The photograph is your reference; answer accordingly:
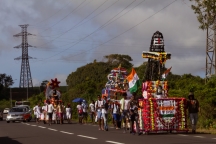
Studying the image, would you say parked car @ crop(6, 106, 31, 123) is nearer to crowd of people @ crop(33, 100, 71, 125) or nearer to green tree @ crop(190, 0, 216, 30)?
crowd of people @ crop(33, 100, 71, 125)

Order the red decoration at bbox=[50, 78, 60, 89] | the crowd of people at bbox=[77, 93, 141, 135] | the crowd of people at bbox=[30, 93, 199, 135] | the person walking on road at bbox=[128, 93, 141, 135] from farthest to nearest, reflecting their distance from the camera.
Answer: the red decoration at bbox=[50, 78, 60, 89] → the crowd of people at bbox=[30, 93, 199, 135] → the crowd of people at bbox=[77, 93, 141, 135] → the person walking on road at bbox=[128, 93, 141, 135]

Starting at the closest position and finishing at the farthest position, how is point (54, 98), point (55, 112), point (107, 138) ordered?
point (107, 138) → point (55, 112) → point (54, 98)

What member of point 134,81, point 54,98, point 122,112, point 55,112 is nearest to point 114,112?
point 122,112

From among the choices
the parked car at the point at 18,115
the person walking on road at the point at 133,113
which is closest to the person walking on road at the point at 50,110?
the parked car at the point at 18,115

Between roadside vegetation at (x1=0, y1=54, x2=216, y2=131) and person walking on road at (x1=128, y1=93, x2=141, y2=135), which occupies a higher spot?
roadside vegetation at (x1=0, y1=54, x2=216, y2=131)

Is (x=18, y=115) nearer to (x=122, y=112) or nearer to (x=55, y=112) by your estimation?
(x=55, y=112)

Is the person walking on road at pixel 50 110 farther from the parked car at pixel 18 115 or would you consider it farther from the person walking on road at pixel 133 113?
the person walking on road at pixel 133 113

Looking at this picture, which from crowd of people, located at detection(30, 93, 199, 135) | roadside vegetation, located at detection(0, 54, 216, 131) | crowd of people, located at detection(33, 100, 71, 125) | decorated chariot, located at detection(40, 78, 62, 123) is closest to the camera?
crowd of people, located at detection(30, 93, 199, 135)

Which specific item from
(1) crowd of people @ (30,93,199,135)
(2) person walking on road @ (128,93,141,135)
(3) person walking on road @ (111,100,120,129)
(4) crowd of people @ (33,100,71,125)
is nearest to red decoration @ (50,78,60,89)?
(1) crowd of people @ (30,93,199,135)

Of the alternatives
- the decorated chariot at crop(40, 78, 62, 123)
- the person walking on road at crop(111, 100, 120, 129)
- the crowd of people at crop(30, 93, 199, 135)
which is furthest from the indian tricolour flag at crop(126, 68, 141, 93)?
the decorated chariot at crop(40, 78, 62, 123)

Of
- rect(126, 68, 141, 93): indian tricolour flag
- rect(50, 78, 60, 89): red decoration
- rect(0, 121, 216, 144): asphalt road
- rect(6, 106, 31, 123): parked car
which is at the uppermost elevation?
rect(50, 78, 60, 89): red decoration

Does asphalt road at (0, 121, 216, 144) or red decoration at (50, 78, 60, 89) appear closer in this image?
asphalt road at (0, 121, 216, 144)

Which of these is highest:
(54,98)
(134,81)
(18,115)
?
(134,81)

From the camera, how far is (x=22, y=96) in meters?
111
